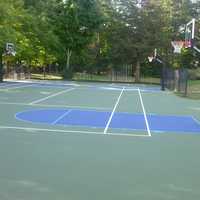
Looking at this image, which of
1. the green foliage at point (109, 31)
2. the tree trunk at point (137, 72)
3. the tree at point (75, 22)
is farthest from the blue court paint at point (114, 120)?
the tree trunk at point (137, 72)

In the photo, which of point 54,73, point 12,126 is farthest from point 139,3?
point 12,126

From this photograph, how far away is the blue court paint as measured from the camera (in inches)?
615

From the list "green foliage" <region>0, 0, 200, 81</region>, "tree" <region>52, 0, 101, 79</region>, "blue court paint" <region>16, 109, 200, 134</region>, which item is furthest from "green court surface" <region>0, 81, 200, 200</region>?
"tree" <region>52, 0, 101, 79</region>

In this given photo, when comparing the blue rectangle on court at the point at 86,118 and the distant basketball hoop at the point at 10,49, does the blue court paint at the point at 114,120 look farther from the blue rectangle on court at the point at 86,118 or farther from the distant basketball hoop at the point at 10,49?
the distant basketball hoop at the point at 10,49

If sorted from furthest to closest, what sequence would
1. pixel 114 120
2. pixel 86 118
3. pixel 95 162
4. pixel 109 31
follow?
pixel 109 31 < pixel 86 118 < pixel 114 120 < pixel 95 162

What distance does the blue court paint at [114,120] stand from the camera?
51.3 ft

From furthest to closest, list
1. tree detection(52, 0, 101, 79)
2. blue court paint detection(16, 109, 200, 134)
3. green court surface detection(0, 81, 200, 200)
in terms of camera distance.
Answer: tree detection(52, 0, 101, 79)
blue court paint detection(16, 109, 200, 134)
green court surface detection(0, 81, 200, 200)

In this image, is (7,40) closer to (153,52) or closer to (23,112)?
(23,112)

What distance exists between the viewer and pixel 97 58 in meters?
64.9

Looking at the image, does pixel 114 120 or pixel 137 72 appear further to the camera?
pixel 137 72

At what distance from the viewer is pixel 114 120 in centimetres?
1738

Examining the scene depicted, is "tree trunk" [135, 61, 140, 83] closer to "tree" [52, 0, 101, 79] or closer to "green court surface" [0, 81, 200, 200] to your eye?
"tree" [52, 0, 101, 79]

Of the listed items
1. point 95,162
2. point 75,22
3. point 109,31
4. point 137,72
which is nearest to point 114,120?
point 95,162

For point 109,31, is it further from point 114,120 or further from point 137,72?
point 114,120
